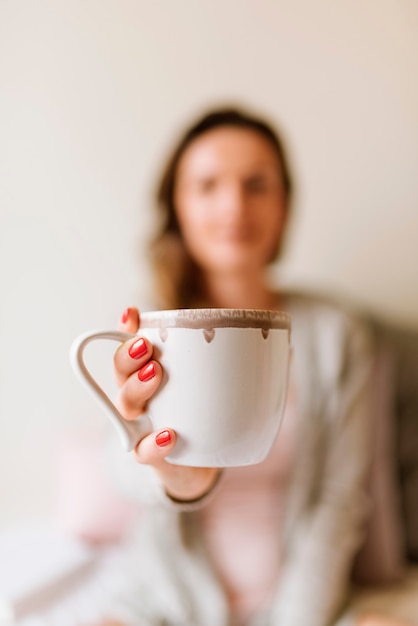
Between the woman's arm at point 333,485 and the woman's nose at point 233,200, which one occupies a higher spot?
the woman's nose at point 233,200

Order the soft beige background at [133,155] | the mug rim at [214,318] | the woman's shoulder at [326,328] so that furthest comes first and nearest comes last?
the soft beige background at [133,155]
the woman's shoulder at [326,328]
the mug rim at [214,318]

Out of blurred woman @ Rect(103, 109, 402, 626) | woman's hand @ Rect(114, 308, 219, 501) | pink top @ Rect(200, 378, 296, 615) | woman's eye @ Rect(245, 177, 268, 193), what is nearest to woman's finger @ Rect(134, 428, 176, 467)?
woman's hand @ Rect(114, 308, 219, 501)

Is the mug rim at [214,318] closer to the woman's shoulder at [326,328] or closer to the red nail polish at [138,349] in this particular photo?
the red nail polish at [138,349]

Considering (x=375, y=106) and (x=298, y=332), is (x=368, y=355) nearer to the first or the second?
(x=298, y=332)

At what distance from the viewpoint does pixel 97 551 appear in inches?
39.0

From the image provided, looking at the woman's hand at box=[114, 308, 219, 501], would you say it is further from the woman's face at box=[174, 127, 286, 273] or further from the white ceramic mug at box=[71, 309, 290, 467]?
the woman's face at box=[174, 127, 286, 273]

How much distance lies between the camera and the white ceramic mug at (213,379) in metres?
0.40

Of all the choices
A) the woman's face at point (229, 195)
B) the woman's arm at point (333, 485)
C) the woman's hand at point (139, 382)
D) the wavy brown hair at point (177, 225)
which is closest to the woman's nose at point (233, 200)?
the woman's face at point (229, 195)

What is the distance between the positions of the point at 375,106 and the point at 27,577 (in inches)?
39.8

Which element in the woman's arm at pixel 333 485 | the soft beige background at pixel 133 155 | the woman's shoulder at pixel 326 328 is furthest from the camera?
the soft beige background at pixel 133 155

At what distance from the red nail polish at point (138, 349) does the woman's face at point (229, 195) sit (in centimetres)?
46

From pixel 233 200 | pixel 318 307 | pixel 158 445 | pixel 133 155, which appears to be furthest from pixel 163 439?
pixel 133 155

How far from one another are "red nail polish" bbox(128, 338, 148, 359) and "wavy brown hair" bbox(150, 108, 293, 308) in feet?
1.75

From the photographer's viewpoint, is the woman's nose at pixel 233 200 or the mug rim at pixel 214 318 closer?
the mug rim at pixel 214 318
